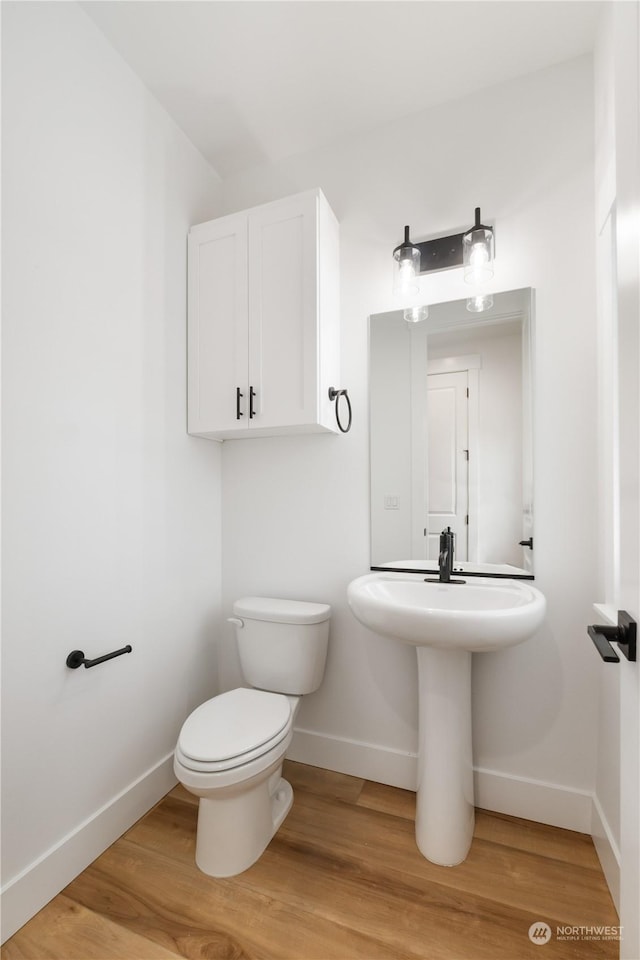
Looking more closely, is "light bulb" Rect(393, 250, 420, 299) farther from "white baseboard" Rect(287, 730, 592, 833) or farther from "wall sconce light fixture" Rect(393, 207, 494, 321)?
"white baseboard" Rect(287, 730, 592, 833)

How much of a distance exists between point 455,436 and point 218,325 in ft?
3.54

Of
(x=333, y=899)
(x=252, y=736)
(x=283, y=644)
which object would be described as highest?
(x=283, y=644)

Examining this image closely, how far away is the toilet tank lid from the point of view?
1.71m

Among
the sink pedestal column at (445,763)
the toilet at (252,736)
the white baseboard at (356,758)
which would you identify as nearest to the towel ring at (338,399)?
the toilet at (252,736)

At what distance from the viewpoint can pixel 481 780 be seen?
163 cm

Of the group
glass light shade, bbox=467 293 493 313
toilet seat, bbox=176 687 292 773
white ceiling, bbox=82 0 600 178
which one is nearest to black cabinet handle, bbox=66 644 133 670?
toilet seat, bbox=176 687 292 773

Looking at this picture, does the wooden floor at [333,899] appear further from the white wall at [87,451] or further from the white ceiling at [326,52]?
the white ceiling at [326,52]

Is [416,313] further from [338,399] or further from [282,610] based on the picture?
[282,610]

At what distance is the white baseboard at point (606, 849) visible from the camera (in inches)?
48.6

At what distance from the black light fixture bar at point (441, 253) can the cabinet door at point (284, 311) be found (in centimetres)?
43

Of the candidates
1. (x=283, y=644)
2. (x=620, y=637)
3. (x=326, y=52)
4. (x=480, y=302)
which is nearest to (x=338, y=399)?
(x=480, y=302)

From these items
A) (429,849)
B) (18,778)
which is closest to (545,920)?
(429,849)

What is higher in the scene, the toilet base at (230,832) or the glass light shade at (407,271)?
the glass light shade at (407,271)

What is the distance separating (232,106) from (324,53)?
0.42 metres
